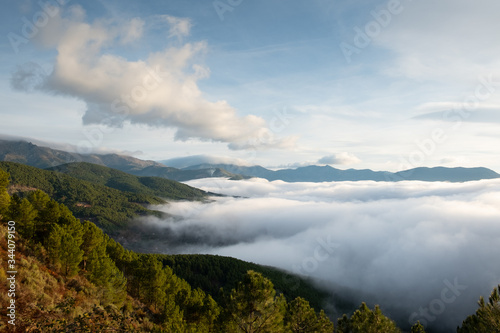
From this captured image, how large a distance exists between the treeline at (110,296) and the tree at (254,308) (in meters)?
0.09

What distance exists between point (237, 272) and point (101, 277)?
148 metres

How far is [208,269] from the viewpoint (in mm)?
174500

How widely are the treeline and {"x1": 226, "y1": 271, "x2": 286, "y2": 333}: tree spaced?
9cm

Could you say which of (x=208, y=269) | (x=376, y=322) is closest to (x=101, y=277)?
(x=376, y=322)

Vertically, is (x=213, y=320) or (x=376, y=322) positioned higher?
(x=376, y=322)

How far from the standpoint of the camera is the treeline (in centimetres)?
2221

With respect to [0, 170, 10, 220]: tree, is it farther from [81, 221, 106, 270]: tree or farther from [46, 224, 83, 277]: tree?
[81, 221, 106, 270]: tree

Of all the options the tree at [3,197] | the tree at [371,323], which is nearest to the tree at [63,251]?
the tree at [3,197]

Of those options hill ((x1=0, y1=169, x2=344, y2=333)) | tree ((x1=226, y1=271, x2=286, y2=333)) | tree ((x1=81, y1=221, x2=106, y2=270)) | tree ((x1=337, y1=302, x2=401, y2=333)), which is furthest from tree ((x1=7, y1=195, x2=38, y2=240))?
tree ((x1=337, y1=302, x2=401, y2=333))

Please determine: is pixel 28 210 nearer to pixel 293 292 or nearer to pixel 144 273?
pixel 144 273

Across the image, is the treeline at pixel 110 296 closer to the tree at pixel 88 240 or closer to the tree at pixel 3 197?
the tree at pixel 3 197

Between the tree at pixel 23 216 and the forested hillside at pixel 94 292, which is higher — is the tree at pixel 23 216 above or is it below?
above

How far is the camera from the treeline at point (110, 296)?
22.2m

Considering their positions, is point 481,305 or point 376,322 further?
point 376,322
